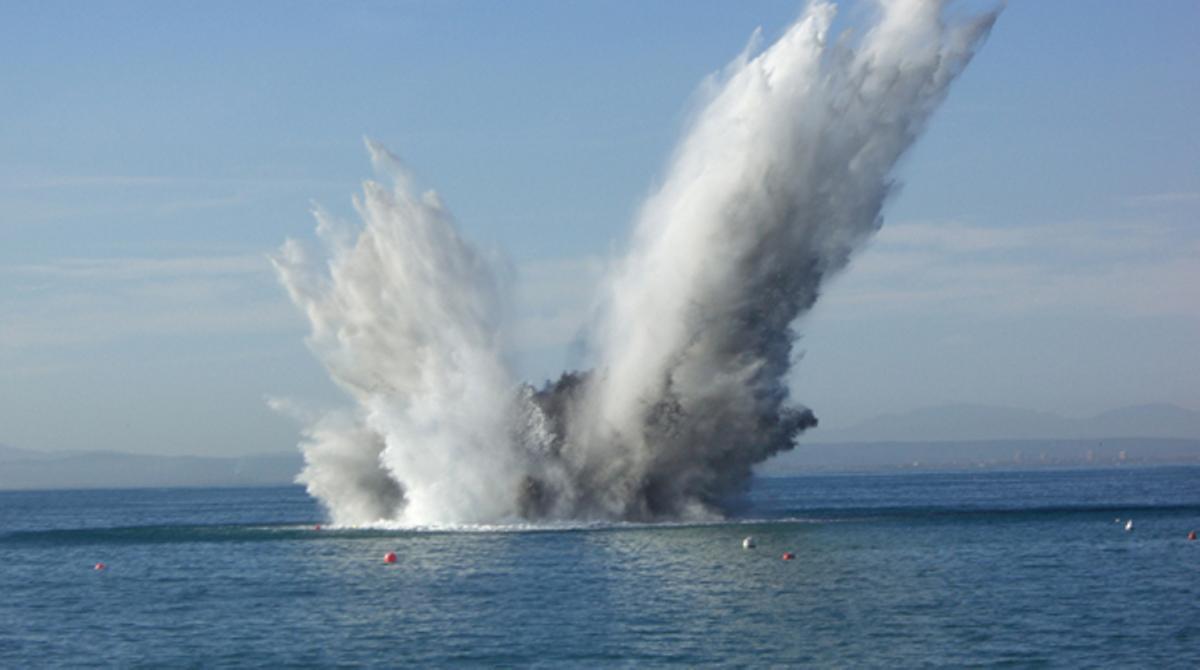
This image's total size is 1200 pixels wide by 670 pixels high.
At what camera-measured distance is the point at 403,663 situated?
50.0 meters

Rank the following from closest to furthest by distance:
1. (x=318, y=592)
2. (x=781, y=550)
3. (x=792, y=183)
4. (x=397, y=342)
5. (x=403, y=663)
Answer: (x=403, y=663)
(x=318, y=592)
(x=781, y=550)
(x=792, y=183)
(x=397, y=342)

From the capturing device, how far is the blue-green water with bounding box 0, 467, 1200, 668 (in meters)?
51.3

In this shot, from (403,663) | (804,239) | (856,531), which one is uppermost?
(804,239)

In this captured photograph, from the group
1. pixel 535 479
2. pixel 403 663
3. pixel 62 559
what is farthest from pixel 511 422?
pixel 403 663

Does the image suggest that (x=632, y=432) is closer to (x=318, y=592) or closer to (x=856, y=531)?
(x=856, y=531)

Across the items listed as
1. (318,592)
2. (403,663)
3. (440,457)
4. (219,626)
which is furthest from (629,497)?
(403,663)

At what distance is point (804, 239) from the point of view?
94.6 metres

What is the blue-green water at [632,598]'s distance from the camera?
168 ft

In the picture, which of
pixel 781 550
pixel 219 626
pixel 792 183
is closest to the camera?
pixel 219 626

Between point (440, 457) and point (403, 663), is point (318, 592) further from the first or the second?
point (440, 457)

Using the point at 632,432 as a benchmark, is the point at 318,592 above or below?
below

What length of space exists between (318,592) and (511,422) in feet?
96.7

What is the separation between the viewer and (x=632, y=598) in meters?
63.2

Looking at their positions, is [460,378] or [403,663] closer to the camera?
[403,663]
